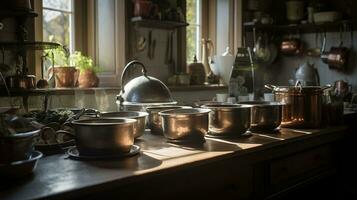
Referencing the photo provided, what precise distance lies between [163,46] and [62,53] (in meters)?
0.82

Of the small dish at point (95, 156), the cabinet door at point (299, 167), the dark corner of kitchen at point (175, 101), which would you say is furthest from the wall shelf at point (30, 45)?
the cabinet door at point (299, 167)

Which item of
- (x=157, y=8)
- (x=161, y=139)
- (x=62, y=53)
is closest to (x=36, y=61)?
(x=62, y=53)

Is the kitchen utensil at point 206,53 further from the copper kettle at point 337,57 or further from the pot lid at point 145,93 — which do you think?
the pot lid at point 145,93

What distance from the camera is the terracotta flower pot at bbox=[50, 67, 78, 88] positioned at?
7.94 feet

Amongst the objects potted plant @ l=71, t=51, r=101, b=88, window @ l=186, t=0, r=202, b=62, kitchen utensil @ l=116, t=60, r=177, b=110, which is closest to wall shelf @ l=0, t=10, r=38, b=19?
potted plant @ l=71, t=51, r=101, b=88

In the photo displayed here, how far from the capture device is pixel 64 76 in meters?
2.43

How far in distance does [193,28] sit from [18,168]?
2.67 m

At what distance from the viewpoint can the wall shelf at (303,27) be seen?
11.5 feet

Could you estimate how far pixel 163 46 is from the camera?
122 inches

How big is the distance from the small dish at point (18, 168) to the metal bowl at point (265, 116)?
99 centimetres

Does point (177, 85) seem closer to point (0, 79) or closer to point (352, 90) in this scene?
point (0, 79)

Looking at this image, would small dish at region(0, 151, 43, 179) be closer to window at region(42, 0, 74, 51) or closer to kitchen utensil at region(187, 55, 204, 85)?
window at region(42, 0, 74, 51)

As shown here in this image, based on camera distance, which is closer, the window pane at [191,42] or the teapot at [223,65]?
the teapot at [223,65]

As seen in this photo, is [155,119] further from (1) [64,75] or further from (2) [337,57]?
(2) [337,57]
